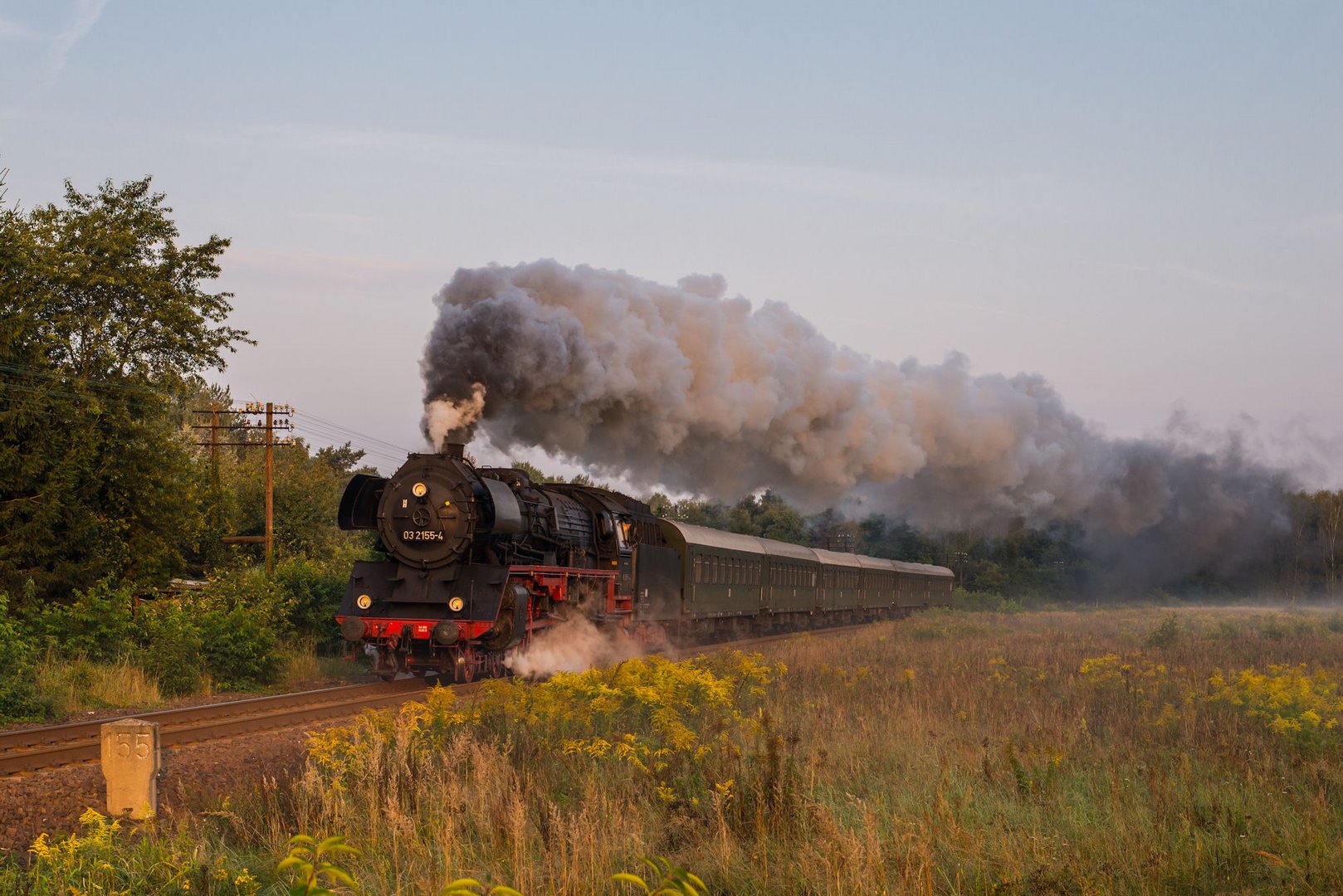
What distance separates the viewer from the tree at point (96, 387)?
19094 millimetres

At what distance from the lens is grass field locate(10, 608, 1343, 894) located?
6.38 m

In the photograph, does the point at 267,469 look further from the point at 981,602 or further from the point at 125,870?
the point at 981,602

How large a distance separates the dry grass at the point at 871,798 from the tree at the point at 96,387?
11607 mm

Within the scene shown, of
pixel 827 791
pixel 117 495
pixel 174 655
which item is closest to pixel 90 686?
pixel 174 655

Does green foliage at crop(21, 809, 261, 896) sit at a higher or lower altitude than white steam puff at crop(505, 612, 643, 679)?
higher

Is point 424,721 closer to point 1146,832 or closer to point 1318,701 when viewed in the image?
point 1146,832

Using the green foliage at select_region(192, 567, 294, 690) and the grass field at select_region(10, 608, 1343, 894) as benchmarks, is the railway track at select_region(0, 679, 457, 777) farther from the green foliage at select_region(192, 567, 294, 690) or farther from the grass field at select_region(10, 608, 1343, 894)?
the grass field at select_region(10, 608, 1343, 894)

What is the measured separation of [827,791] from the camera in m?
8.47

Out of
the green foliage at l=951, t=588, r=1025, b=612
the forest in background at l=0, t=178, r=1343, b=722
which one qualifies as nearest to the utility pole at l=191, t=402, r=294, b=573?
the forest in background at l=0, t=178, r=1343, b=722

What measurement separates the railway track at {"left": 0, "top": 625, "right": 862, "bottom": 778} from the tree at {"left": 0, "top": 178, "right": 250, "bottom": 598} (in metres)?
5.79

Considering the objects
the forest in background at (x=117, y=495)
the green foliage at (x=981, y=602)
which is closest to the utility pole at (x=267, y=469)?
the forest in background at (x=117, y=495)

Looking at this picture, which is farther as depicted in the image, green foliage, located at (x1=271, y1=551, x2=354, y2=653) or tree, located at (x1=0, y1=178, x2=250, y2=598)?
green foliage, located at (x1=271, y1=551, x2=354, y2=653)

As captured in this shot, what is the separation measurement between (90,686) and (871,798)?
12.7 metres

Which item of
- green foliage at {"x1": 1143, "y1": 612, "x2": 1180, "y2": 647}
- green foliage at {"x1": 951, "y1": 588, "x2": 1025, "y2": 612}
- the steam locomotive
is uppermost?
the steam locomotive
